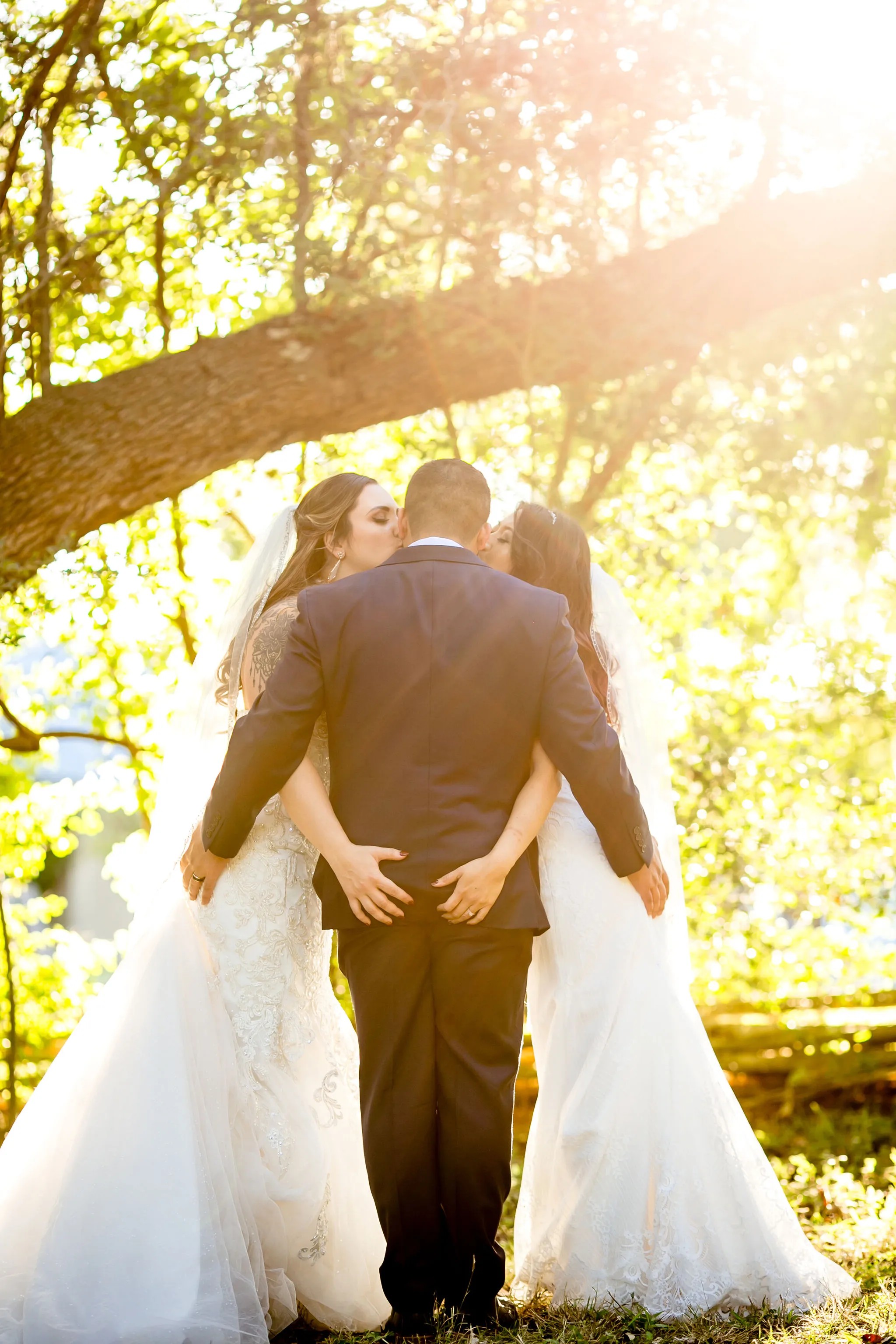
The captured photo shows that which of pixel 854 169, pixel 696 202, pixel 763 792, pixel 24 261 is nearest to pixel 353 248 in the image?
pixel 24 261

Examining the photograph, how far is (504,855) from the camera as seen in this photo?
298 cm

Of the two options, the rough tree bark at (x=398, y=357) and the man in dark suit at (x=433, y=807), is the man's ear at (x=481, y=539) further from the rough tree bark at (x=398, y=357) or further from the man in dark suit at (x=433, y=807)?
the rough tree bark at (x=398, y=357)

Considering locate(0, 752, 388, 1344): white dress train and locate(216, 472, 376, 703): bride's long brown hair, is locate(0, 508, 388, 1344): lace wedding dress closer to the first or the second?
locate(0, 752, 388, 1344): white dress train

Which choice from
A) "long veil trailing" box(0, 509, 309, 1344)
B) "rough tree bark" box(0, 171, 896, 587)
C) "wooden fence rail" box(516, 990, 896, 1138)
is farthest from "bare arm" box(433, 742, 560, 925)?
"wooden fence rail" box(516, 990, 896, 1138)

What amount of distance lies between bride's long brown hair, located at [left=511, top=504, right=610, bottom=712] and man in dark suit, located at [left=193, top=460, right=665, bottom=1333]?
515mm

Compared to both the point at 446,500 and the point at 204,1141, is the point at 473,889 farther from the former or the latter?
the point at 446,500

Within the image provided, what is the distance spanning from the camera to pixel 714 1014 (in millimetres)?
7039

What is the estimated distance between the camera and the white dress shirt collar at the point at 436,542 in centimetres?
314

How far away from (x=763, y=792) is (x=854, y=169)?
9.51ft

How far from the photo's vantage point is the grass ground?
2766 mm

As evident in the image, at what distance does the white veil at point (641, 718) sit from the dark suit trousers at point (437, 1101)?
0.69 meters

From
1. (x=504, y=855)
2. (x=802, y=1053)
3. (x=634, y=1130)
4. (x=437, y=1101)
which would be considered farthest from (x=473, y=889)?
(x=802, y=1053)

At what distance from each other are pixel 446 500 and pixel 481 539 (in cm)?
23

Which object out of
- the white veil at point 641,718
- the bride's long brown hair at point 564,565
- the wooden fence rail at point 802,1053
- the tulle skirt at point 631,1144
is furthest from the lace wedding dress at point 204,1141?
the wooden fence rail at point 802,1053
